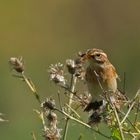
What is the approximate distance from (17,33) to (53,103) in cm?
1303

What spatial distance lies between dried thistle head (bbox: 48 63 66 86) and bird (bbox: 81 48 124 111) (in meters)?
0.11

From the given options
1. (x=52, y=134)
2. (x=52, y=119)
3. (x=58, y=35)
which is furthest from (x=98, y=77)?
(x=58, y=35)

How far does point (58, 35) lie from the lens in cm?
1680

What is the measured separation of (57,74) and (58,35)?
13144 mm

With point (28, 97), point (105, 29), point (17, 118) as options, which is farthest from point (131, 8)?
point (17, 118)

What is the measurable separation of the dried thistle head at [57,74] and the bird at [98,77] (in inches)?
4.3

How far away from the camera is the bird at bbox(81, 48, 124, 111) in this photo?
388 centimetres

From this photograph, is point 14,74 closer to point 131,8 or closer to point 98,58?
point 98,58

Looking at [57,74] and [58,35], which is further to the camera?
[58,35]

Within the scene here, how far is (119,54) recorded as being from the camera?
15.0 m

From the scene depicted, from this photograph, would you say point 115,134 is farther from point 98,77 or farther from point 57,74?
point 98,77

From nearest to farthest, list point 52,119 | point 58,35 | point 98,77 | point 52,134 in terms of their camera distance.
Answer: point 52,134
point 52,119
point 98,77
point 58,35

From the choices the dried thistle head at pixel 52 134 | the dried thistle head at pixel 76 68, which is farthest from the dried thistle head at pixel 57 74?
the dried thistle head at pixel 52 134

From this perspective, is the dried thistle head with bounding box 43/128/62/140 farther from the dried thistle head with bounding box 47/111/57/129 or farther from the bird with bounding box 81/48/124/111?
the bird with bounding box 81/48/124/111
